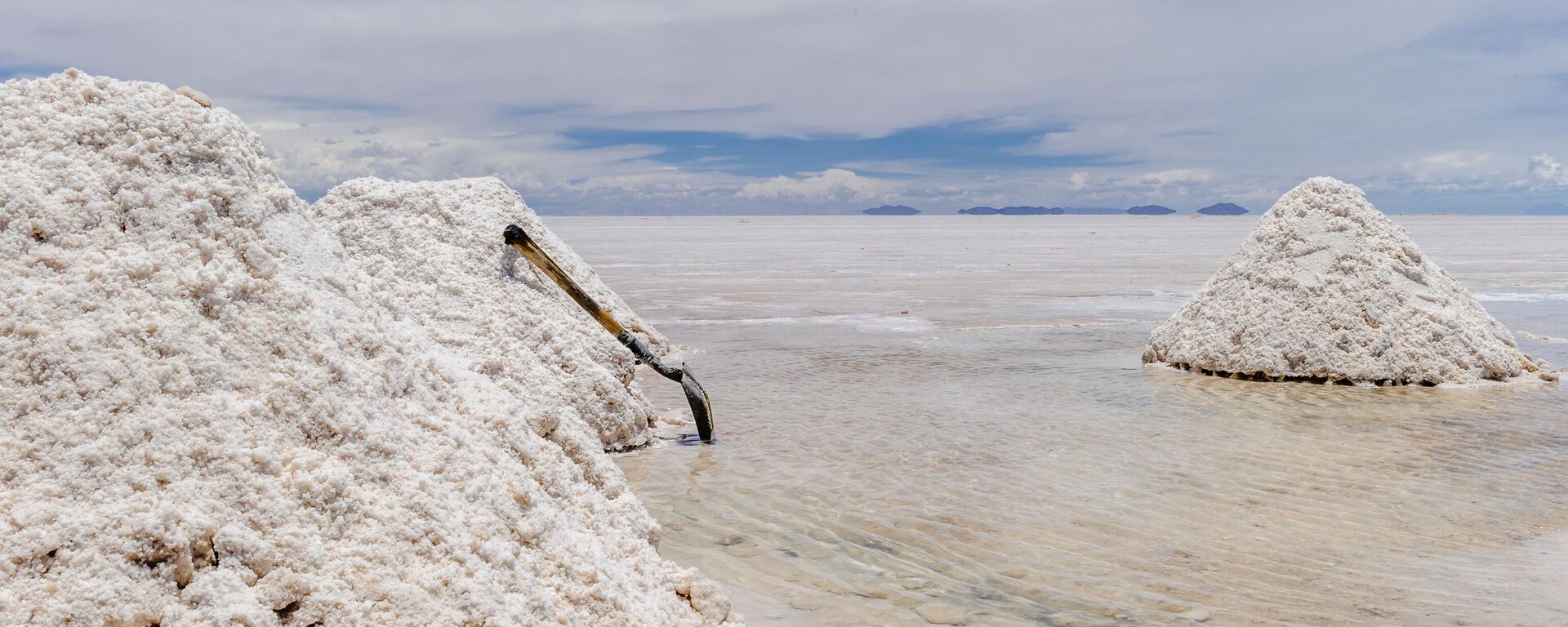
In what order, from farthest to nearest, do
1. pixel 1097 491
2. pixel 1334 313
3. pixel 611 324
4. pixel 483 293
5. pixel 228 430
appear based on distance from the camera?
pixel 1334 313 < pixel 611 324 < pixel 483 293 < pixel 1097 491 < pixel 228 430

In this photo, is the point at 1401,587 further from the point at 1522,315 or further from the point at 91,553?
the point at 1522,315

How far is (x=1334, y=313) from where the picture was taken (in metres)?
9.83

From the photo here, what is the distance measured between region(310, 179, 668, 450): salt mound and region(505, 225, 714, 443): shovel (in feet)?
0.66

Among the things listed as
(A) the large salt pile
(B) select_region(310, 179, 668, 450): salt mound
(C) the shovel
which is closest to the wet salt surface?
(C) the shovel

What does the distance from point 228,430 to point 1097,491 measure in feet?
15.5

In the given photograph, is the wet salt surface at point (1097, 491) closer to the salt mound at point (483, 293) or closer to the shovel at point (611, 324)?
the shovel at point (611, 324)

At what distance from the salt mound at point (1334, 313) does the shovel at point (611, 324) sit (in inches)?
215

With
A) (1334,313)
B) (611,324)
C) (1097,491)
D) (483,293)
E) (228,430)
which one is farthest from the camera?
(1334,313)

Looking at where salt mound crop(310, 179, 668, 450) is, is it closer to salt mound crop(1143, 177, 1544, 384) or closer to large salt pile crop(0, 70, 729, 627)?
large salt pile crop(0, 70, 729, 627)

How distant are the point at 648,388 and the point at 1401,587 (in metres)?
6.35

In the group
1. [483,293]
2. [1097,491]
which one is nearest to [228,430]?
[483,293]

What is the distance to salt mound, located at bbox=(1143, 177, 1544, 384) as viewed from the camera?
376 inches

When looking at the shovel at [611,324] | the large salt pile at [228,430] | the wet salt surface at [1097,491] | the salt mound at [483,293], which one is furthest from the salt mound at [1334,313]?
the large salt pile at [228,430]

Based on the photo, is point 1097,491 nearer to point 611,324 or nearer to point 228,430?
point 611,324
